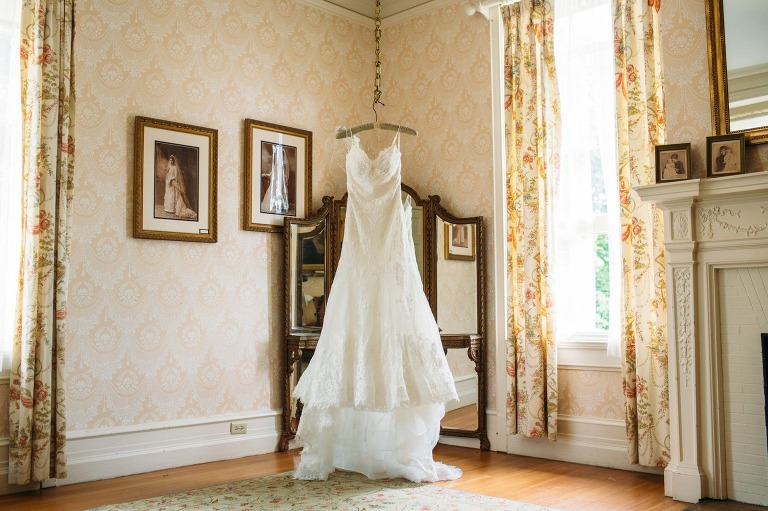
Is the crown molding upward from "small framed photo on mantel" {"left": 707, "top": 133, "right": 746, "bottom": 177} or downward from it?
upward

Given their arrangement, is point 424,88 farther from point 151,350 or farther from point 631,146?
Answer: point 151,350

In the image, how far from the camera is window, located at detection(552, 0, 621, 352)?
4.45 metres

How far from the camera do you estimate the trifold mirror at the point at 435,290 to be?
4.89 m

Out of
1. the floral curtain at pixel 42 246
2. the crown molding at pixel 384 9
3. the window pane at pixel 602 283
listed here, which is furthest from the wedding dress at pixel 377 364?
the crown molding at pixel 384 9

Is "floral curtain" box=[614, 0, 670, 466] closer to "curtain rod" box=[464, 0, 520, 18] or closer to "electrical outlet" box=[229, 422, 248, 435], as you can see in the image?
"curtain rod" box=[464, 0, 520, 18]

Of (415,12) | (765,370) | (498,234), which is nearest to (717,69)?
(765,370)

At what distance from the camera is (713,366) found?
357cm

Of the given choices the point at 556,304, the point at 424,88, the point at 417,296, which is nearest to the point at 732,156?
the point at 556,304

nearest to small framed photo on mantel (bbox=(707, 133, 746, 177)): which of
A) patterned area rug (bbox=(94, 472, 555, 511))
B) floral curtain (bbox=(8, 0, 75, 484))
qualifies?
patterned area rug (bbox=(94, 472, 555, 511))

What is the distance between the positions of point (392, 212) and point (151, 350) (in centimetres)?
164

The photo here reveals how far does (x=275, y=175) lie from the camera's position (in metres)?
5.00

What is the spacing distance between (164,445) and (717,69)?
3.65 m

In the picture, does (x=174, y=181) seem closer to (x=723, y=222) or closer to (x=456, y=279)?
(x=456, y=279)

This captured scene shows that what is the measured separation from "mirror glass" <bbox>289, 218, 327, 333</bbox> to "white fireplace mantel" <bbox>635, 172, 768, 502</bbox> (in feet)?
7.40
